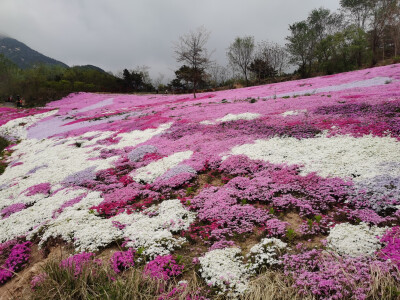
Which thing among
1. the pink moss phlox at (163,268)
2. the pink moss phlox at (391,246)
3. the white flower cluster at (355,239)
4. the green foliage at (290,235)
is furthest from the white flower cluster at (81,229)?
the pink moss phlox at (391,246)

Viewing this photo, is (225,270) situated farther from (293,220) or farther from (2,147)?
(2,147)

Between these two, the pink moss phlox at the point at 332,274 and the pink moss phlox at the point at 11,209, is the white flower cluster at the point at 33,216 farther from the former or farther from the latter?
the pink moss phlox at the point at 332,274

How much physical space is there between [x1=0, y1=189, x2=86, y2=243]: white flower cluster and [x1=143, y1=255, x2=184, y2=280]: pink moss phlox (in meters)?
5.82

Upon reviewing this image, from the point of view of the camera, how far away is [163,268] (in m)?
5.60

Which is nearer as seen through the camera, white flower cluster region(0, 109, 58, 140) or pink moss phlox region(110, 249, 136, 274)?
pink moss phlox region(110, 249, 136, 274)

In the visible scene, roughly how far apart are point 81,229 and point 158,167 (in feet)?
16.3

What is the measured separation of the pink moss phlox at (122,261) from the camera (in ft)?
18.8

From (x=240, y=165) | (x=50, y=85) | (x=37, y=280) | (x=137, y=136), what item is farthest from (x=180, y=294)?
(x=50, y=85)

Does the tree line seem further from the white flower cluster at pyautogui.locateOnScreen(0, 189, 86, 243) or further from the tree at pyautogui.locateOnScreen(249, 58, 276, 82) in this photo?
the white flower cluster at pyautogui.locateOnScreen(0, 189, 86, 243)

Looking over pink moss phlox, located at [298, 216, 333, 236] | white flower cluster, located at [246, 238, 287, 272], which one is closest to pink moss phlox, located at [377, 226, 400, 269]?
pink moss phlox, located at [298, 216, 333, 236]

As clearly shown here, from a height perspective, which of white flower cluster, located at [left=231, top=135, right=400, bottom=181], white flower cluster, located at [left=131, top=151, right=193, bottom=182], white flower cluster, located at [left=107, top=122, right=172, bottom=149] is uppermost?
white flower cluster, located at [left=107, top=122, right=172, bottom=149]

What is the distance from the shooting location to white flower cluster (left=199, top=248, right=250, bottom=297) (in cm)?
484

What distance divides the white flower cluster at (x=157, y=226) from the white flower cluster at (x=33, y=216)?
3484mm

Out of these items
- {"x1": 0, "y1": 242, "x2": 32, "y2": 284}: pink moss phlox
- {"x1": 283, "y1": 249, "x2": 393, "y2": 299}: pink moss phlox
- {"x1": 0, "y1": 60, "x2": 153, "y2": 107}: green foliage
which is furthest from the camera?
{"x1": 0, "y1": 60, "x2": 153, "y2": 107}: green foliage
